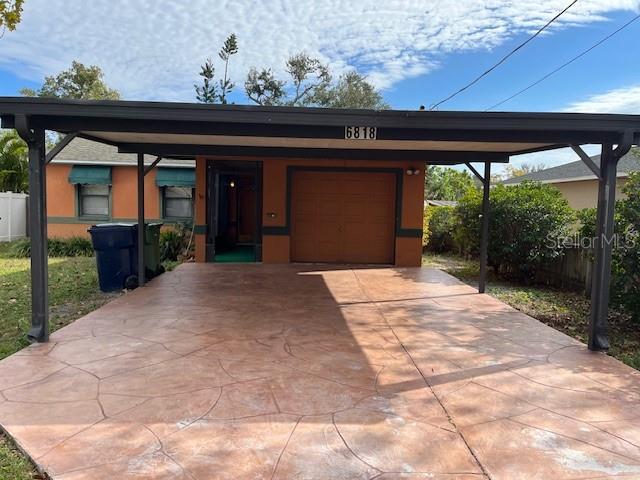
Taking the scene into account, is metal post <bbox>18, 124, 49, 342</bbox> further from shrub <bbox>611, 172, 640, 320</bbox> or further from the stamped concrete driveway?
shrub <bbox>611, 172, 640, 320</bbox>

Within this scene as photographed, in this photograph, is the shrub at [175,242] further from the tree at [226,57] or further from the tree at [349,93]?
the tree at [349,93]

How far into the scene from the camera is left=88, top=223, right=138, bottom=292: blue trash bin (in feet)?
25.2

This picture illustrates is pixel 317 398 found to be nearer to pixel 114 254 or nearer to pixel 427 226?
pixel 114 254

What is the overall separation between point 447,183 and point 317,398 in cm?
→ 2332

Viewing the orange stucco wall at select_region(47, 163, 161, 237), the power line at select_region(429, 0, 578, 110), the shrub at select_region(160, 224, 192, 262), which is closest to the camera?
the power line at select_region(429, 0, 578, 110)

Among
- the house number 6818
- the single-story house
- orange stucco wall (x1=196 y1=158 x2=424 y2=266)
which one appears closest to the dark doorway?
the single-story house

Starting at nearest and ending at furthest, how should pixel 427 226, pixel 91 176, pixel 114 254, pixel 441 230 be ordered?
1. pixel 114 254
2. pixel 91 176
3. pixel 427 226
4. pixel 441 230

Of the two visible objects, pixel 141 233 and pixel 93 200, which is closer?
pixel 141 233

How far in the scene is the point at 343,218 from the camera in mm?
11328

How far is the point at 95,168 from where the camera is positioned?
43.8 ft

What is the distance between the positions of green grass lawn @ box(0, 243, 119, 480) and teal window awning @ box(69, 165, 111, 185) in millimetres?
2633

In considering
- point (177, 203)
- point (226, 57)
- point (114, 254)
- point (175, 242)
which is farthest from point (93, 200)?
point (226, 57)

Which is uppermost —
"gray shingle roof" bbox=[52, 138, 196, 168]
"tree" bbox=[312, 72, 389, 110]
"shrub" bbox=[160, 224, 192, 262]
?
"tree" bbox=[312, 72, 389, 110]

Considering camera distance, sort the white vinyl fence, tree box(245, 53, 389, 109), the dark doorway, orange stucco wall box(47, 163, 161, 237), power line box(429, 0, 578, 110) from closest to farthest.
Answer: power line box(429, 0, 578, 110), the dark doorway, orange stucco wall box(47, 163, 161, 237), the white vinyl fence, tree box(245, 53, 389, 109)
